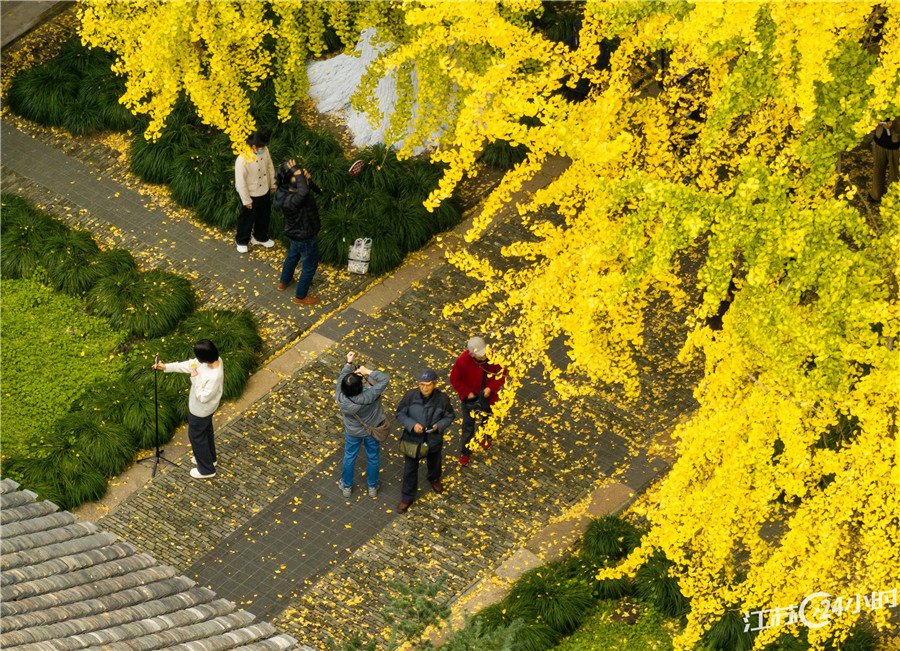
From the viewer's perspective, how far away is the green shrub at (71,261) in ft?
52.9

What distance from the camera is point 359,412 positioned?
12984 millimetres

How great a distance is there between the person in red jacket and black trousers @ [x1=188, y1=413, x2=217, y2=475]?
2475mm

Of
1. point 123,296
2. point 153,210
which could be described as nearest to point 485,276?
point 123,296

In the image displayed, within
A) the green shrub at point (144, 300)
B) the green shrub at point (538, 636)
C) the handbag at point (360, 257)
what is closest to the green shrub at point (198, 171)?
the green shrub at point (144, 300)

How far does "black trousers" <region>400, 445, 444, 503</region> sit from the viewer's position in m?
13.2

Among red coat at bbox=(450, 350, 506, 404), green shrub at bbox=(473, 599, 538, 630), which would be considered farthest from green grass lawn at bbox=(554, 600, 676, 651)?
red coat at bbox=(450, 350, 506, 404)

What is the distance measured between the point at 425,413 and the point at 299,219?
342 cm

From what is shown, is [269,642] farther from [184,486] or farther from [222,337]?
[222,337]

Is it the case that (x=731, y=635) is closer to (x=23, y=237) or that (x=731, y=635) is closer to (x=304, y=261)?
(x=304, y=261)

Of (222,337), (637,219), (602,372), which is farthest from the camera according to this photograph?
(222,337)

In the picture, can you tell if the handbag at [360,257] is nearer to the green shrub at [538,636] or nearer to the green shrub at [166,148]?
the green shrub at [166,148]

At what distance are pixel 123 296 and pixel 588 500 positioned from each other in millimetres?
5995

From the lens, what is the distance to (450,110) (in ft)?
52.4

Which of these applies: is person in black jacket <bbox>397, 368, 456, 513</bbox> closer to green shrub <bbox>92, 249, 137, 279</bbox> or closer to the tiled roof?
the tiled roof
